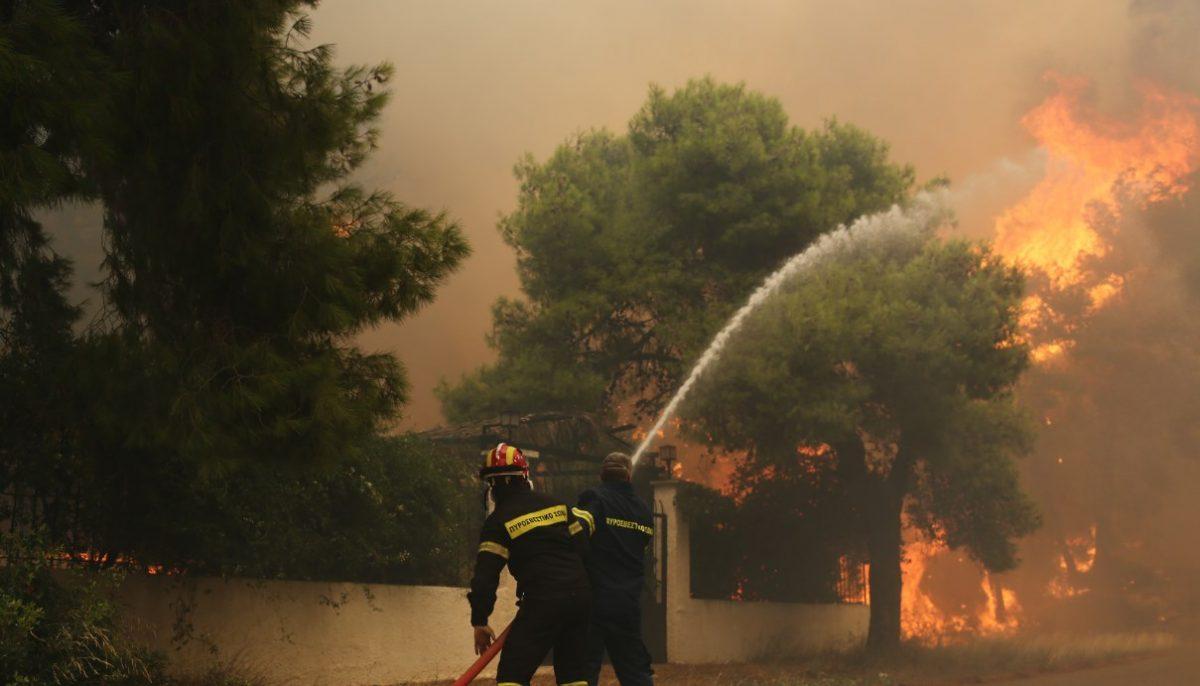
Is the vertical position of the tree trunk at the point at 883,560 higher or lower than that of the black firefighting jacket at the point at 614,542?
lower

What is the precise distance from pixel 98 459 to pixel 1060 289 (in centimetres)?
3487

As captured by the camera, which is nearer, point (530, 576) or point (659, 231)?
point (530, 576)

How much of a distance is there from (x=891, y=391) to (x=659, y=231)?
16.5 feet


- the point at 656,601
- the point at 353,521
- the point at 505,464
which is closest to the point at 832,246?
the point at 656,601

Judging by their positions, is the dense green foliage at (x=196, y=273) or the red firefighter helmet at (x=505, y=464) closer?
the red firefighter helmet at (x=505, y=464)

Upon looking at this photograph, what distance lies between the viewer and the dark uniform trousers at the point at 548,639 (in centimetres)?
588

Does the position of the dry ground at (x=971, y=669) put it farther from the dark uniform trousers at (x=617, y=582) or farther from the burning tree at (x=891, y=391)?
the dark uniform trousers at (x=617, y=582)

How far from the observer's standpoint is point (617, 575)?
7863 millimetres

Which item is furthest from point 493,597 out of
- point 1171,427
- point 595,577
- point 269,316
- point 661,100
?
point 1171,427

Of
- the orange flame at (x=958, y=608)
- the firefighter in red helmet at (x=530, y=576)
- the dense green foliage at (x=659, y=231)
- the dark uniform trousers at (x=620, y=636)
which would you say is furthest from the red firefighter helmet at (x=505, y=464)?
the orange flame at (x=958, y=608)

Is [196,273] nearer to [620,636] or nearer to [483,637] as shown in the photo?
Result: [483,637]

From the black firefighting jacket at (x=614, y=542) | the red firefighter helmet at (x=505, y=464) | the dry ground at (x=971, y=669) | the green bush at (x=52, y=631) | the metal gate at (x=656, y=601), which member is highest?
the red firefighter helmet at (x=505, y=464)

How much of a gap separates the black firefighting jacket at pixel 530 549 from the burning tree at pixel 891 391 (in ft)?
40.4

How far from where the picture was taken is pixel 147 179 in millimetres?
7793
